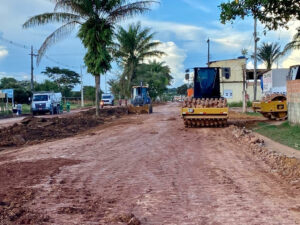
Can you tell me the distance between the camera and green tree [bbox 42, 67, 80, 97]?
257 feet

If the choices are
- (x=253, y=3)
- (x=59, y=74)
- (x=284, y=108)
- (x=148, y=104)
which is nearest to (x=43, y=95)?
(x=148, y=104)

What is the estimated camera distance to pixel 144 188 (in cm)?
713

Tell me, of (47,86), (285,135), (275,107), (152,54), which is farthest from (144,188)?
(47,86)

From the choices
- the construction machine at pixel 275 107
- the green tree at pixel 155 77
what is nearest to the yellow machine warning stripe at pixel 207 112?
the construction machine at pixel 275 107

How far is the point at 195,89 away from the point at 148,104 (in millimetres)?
13971

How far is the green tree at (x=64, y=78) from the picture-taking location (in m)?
78.2

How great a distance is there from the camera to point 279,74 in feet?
97.6

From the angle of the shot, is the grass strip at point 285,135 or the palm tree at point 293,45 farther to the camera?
the palm tree at point 293,45

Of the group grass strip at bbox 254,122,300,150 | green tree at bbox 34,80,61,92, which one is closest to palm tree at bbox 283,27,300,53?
grass strip at bbox 254,122,300,150

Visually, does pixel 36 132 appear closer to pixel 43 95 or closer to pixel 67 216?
pixel 67 216

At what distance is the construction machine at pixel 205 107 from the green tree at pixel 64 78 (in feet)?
200

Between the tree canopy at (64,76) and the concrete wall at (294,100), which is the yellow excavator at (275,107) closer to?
the concrete wall at (294,100)

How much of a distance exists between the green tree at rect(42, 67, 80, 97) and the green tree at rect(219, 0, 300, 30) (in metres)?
67.3

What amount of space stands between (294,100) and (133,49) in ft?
88.0
